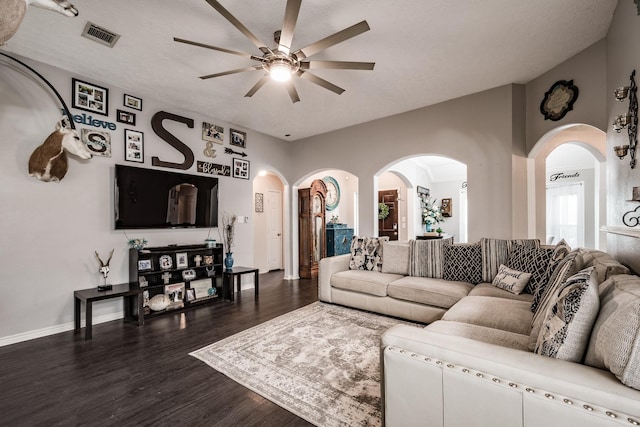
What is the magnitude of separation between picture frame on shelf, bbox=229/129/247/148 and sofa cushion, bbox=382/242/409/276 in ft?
10.2

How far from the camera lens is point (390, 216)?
8.30 m

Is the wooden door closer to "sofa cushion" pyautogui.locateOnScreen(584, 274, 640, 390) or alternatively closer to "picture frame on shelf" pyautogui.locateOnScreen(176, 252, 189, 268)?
"picture frame on shelf" pyautogui.locateOnScreen(176, 252, 189, 268)

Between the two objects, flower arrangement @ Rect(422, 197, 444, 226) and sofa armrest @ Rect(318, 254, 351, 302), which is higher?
flower arrangement @ Rect(422, 197, 444, 226)

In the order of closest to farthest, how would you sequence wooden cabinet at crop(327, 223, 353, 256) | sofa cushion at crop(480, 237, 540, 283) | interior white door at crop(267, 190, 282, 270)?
sofa cushion at crop(480, 237, 540, 283) → wooden cabinet at crop(327, 223, 353, 256) → interior white door at crop(267, 190, 282, 270)

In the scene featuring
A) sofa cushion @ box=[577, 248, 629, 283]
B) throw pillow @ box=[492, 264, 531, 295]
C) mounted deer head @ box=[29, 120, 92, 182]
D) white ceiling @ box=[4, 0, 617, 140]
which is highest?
white ceiling @ box=[4, 0, 617, 140]

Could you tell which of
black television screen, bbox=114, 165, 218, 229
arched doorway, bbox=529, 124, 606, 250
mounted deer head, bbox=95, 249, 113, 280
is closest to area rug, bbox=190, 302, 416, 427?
mounted deer head, bbox=95, 249, 113, 280

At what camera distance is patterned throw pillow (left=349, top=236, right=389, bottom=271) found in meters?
4.15

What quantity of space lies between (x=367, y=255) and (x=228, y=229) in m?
2.37

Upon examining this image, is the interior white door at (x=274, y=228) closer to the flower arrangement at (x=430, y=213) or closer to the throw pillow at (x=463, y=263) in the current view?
the flower arrangement at (x=430, y=213)

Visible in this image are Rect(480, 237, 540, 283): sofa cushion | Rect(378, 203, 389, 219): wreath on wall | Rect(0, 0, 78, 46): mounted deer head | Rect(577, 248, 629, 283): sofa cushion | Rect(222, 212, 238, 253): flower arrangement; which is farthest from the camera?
Rect(378, 203, 389, 219): wreath on wall

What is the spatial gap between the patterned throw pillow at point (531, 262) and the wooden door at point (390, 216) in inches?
197

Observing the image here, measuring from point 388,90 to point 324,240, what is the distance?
3.59m

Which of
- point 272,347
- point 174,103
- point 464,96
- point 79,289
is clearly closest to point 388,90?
point 464,96

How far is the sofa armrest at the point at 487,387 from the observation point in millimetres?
903
